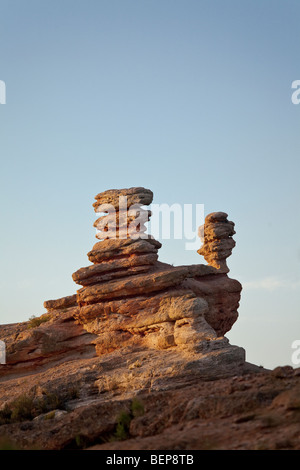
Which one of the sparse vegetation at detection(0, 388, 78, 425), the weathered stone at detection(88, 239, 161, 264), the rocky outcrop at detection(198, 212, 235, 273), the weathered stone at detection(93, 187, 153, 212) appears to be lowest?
the sparse vegetation at detection(0, 388, 78, 425)

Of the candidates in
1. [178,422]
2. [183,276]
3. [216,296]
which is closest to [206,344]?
[183,276]

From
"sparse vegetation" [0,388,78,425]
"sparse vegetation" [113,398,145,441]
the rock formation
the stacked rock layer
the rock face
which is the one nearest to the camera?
the rock formation

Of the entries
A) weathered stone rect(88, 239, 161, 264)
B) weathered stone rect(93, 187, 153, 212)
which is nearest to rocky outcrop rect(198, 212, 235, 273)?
weathered stone rect(88, 239, 161, 264)

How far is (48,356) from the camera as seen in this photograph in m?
35.8

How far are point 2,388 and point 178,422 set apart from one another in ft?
57.1

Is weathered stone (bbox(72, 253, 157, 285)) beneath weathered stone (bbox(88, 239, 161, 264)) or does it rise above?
beneath

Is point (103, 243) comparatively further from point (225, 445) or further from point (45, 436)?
point (225, 445)

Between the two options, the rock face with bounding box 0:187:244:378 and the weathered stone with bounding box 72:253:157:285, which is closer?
the rock face with bounding box 0:187:244:378

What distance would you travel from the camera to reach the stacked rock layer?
3172 centimetres

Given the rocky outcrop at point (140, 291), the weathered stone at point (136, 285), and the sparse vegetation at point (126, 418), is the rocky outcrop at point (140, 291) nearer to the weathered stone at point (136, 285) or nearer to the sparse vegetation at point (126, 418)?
the weathered stone at point (136, 285)

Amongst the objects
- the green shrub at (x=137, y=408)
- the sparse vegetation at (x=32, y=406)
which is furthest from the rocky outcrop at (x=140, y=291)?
the green shrub at (x=137, y=408)

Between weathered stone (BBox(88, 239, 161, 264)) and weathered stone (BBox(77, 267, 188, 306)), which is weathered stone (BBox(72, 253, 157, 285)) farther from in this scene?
weathered stone (BBox(77, 267, 188, 306))

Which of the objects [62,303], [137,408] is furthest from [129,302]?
[137,408]

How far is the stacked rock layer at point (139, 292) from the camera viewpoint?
104 feet
